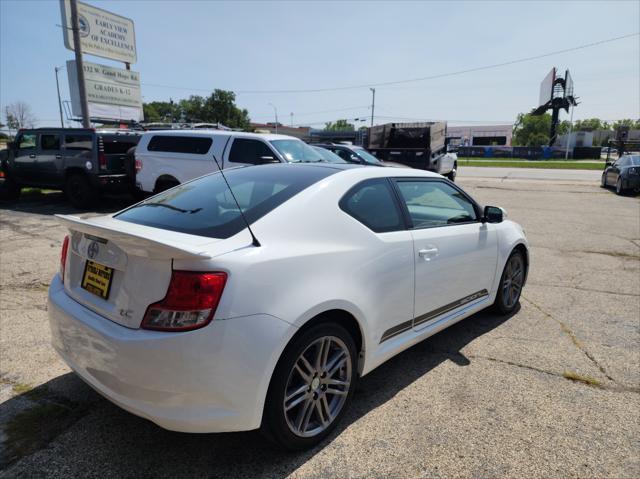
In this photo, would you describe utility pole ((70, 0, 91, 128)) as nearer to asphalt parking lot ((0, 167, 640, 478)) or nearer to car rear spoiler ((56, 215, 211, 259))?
asphalt parking lot ((0, 167, 640, 478))

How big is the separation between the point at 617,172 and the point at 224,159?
52.6ft

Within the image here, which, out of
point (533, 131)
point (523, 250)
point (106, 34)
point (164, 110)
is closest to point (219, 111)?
point (164, 110)

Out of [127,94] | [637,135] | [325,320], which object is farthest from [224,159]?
[637,135]

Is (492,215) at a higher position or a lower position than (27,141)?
lower

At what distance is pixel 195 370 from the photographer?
77.1 inches

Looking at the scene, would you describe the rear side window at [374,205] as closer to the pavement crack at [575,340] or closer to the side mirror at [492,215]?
the side mirror at [492,215]

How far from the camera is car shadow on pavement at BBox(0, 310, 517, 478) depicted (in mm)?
2283

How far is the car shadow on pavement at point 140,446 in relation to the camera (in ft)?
7.49

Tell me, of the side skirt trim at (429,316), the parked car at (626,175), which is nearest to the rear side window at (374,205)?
the side skirt trim at (429,316)

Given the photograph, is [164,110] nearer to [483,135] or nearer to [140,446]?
[483,135]

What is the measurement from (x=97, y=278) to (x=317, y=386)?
53.3 inches

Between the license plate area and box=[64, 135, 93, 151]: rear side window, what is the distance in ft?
30.6

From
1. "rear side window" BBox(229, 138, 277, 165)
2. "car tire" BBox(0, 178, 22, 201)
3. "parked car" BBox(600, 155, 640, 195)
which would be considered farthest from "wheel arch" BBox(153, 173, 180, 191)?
"parked car" BBox(600, 155, 640, 195)

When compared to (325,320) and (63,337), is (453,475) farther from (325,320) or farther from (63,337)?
(63,337)
